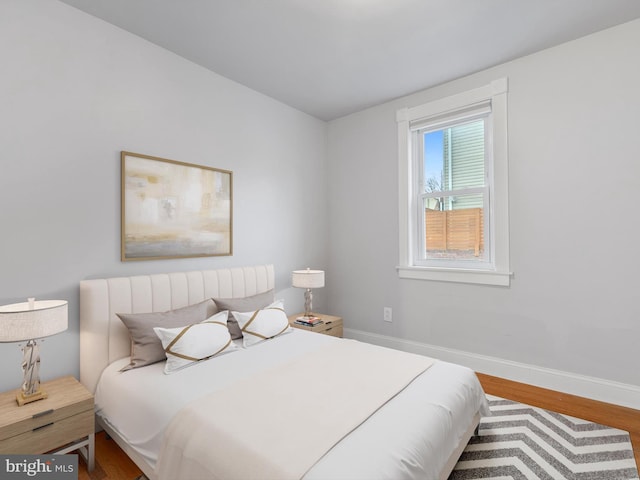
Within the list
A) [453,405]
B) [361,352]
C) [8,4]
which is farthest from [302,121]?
[453,405]

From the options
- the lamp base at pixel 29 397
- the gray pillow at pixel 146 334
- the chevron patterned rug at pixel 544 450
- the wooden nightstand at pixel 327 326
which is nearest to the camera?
the lamp base at pixel 29 397

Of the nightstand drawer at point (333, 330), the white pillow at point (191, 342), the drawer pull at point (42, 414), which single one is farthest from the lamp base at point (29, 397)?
the nightstand drawer at point (333, 330)

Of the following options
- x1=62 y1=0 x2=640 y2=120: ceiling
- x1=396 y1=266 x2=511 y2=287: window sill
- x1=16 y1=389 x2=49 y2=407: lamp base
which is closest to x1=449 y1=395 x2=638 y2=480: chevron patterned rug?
x1=396 y1=266 x2=511 y2=287: window sill

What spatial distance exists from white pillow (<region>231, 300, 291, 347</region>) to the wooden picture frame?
2.34 ft

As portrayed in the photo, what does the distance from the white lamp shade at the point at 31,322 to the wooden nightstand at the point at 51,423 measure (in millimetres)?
359

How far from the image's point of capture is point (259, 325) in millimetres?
2461

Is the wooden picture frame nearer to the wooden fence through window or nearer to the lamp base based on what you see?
the lamp base

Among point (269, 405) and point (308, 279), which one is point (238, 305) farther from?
point (269, 405)

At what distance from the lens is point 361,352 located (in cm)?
221

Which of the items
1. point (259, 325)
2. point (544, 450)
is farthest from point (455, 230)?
point (259, 325)

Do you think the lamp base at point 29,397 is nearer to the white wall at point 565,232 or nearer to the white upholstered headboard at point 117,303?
the white upholstered headboard at point 117,303

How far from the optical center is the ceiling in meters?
2.11

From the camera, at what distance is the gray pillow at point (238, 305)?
2496mm

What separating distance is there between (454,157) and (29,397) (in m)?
3.66
